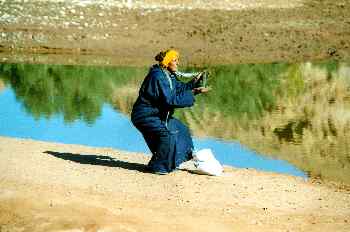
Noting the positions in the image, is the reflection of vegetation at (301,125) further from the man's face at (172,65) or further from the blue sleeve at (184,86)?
the man's face at (172,65)

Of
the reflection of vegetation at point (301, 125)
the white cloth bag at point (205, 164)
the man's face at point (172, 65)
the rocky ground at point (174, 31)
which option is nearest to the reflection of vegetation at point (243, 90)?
the reflection of vegetation at point (301, 125)

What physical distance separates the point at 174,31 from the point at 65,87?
7.86m

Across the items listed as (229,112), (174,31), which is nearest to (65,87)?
(229,112)

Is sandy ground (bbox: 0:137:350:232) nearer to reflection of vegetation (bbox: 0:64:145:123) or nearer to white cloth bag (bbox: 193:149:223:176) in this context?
white cloth bag (bbox: 193:149:223:176)

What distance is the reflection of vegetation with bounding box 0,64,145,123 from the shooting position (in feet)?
57.6

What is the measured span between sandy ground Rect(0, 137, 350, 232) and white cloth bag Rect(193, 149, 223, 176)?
0.11m

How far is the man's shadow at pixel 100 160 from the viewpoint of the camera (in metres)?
11.0

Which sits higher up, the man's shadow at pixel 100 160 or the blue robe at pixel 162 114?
the blue robe at pixel 162 114

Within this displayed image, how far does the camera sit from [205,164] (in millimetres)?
10430

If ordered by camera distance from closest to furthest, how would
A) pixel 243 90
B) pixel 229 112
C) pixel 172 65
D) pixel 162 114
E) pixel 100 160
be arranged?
pixel 172 65, pixel 162 114, pixel 100 160, pixel 229 112, pixel 243 90

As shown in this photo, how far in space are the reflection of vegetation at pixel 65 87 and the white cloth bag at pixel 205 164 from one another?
6.10 meters

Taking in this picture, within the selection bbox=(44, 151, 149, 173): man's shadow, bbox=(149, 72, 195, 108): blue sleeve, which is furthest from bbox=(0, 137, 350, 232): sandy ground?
bbox=(149, 72, 195, 108): blue sleeve

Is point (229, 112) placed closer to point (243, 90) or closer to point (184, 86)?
point (243, 90)

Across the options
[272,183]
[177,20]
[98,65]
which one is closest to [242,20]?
[177,20]
